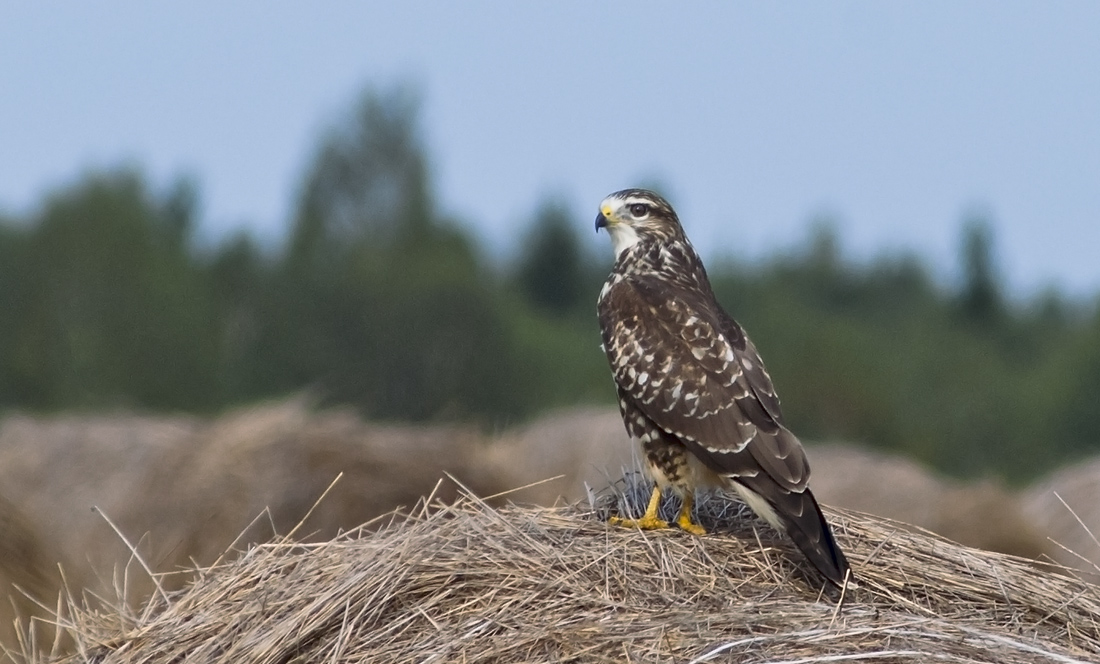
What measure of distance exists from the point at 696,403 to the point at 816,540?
777 mm

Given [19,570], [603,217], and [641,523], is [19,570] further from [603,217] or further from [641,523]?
[641,523]

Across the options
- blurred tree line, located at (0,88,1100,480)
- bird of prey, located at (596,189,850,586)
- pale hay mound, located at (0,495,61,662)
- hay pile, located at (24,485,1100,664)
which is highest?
bird of prey, located at (596,189,850,586)

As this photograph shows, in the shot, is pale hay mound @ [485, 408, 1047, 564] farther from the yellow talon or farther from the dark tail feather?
the dark tail feather

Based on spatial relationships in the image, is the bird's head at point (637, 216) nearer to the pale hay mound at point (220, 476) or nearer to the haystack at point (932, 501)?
the pale hay mound at point (220, 476)

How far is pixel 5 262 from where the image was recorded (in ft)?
115

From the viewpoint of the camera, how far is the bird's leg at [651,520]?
5402mm

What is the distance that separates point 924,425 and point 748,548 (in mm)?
36842

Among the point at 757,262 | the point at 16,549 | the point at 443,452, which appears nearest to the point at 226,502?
the point at 443,452

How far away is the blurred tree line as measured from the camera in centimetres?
3416

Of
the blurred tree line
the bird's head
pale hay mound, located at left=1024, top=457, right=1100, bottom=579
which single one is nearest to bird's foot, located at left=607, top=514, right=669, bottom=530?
the bird's head

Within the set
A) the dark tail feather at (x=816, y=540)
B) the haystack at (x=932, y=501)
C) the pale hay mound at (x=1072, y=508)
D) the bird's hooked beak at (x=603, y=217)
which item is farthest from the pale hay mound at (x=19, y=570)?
the pale hay mound at (x=1072, y=508)

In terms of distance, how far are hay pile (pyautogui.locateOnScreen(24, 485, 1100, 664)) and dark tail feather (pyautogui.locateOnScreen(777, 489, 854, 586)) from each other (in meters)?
0.09

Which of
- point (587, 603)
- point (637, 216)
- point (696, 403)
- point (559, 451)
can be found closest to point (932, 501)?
point (559, 451)

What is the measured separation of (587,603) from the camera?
462cm
